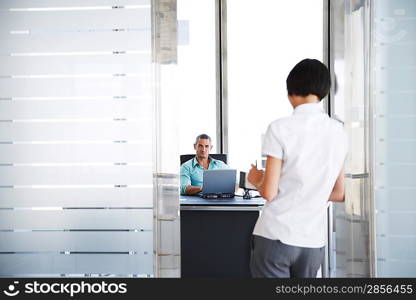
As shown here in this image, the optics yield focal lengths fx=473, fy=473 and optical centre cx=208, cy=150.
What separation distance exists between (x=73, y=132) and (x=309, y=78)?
1702mm

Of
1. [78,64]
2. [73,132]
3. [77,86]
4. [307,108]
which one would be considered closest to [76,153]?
[73,132]

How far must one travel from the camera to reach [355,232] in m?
3.09

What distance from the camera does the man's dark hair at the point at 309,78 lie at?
187 centimetres

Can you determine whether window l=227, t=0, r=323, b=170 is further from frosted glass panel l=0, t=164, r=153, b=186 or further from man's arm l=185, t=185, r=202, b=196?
frosted glass panel l=0, t=164, r=153, b=186

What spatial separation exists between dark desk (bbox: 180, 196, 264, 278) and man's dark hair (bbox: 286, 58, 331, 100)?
79.0 inches

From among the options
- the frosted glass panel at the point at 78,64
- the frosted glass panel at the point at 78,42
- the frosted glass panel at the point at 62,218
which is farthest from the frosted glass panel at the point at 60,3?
the frosted glass panel at the point at 62,218

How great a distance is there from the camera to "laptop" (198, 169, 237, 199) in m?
4.02

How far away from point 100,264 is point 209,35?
464cm

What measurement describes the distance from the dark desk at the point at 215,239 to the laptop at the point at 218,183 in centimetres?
26

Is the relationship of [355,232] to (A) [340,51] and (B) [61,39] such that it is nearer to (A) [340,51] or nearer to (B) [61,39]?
(A) [340,51]

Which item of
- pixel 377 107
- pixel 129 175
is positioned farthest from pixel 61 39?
pixel 377 107

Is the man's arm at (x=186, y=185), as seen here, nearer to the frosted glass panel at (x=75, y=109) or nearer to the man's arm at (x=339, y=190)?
the frosted glass panel at (x=75, y=109)

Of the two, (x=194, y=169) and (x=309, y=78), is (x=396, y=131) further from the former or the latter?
(x=194, y=169)

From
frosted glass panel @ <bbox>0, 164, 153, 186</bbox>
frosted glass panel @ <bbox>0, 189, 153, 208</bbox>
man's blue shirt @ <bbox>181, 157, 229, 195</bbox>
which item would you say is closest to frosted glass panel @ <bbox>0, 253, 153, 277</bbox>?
frosted glass panel @ <bbox>0, 189, 153, 208</bbox>
